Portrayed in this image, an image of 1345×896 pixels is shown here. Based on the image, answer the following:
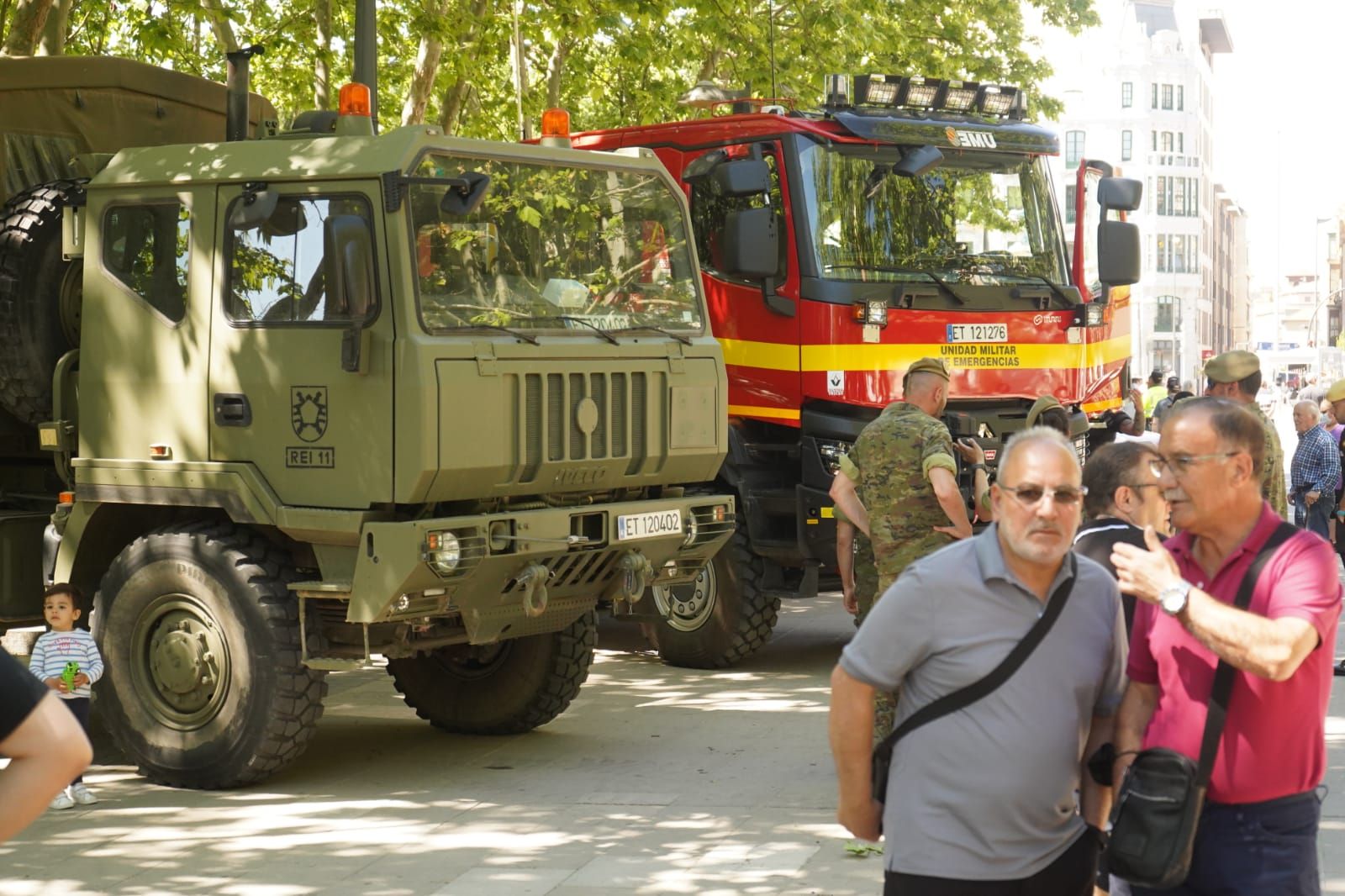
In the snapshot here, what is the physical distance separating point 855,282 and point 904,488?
3.43 m

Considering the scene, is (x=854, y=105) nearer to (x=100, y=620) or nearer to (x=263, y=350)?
(x=263, y=350)

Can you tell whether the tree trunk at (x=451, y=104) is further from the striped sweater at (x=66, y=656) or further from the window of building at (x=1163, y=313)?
the window of building at (x=1163, y=313)

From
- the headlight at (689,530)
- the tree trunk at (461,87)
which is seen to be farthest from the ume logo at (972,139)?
the tree trunk at (461,87)

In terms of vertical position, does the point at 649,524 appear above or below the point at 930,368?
below

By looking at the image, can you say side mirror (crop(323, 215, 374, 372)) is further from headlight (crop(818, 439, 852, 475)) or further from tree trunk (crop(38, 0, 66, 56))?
tree trunk (crop(38, 0, 66, 56))

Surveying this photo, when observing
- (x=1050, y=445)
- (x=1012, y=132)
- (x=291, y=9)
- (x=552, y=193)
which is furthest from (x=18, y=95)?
(x=291, y=9)

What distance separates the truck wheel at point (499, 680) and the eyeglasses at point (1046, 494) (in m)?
5.42

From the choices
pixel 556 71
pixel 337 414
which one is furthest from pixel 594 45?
pixel 337 414

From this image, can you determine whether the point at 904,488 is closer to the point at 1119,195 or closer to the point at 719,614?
the point at 719,614

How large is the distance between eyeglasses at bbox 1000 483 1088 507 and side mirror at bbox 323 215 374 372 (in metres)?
4.42

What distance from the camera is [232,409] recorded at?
27.0 feet

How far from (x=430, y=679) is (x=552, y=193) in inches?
105

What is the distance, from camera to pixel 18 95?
31.0ft

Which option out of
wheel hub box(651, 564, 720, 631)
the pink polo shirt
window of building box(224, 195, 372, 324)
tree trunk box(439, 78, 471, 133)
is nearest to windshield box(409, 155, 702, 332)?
window of building box(224, 195, 372, 324)
